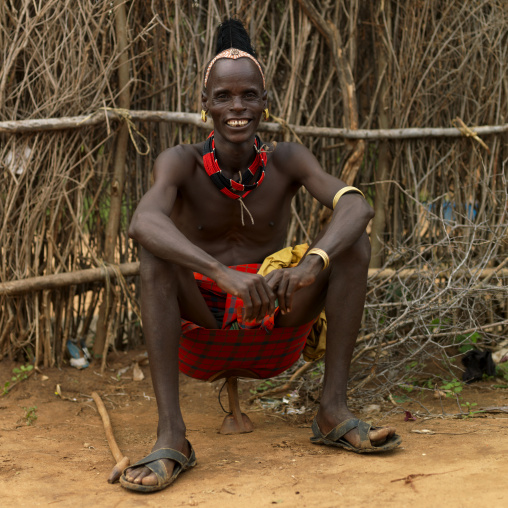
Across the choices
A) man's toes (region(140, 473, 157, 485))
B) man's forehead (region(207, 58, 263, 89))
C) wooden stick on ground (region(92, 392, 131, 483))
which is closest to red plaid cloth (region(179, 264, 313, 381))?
wooden stick on ground (region(92, 392, 131, 483))

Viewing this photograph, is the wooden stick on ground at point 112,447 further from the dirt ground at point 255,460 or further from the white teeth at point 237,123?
the white teeth at point 237,123

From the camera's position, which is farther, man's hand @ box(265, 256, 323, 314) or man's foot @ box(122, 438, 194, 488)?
man's hand @ box(265, 256, 323, 314)

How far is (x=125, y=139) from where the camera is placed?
13.5 ft

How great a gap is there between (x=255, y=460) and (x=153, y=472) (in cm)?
45

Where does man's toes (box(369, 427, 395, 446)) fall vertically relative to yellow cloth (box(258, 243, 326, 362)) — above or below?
below

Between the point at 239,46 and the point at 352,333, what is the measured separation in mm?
1306

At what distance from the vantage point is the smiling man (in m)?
2.52

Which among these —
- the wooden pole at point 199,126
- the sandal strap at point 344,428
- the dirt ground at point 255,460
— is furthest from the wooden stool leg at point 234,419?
the wooden pole at point 199,126

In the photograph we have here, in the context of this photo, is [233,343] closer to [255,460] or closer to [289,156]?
[255,460]

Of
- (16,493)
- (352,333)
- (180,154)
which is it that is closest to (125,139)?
(180,154)

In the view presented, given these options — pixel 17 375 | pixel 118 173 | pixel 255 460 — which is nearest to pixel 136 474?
pixel 255 460

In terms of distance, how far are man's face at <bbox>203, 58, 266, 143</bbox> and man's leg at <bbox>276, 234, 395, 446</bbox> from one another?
0.68m

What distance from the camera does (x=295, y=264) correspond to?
3.12 meters

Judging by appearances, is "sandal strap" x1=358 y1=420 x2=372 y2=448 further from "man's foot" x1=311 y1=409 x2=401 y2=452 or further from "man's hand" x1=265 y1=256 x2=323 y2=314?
"man's hand" x1=265 y1=256 x2=323 y2=314
